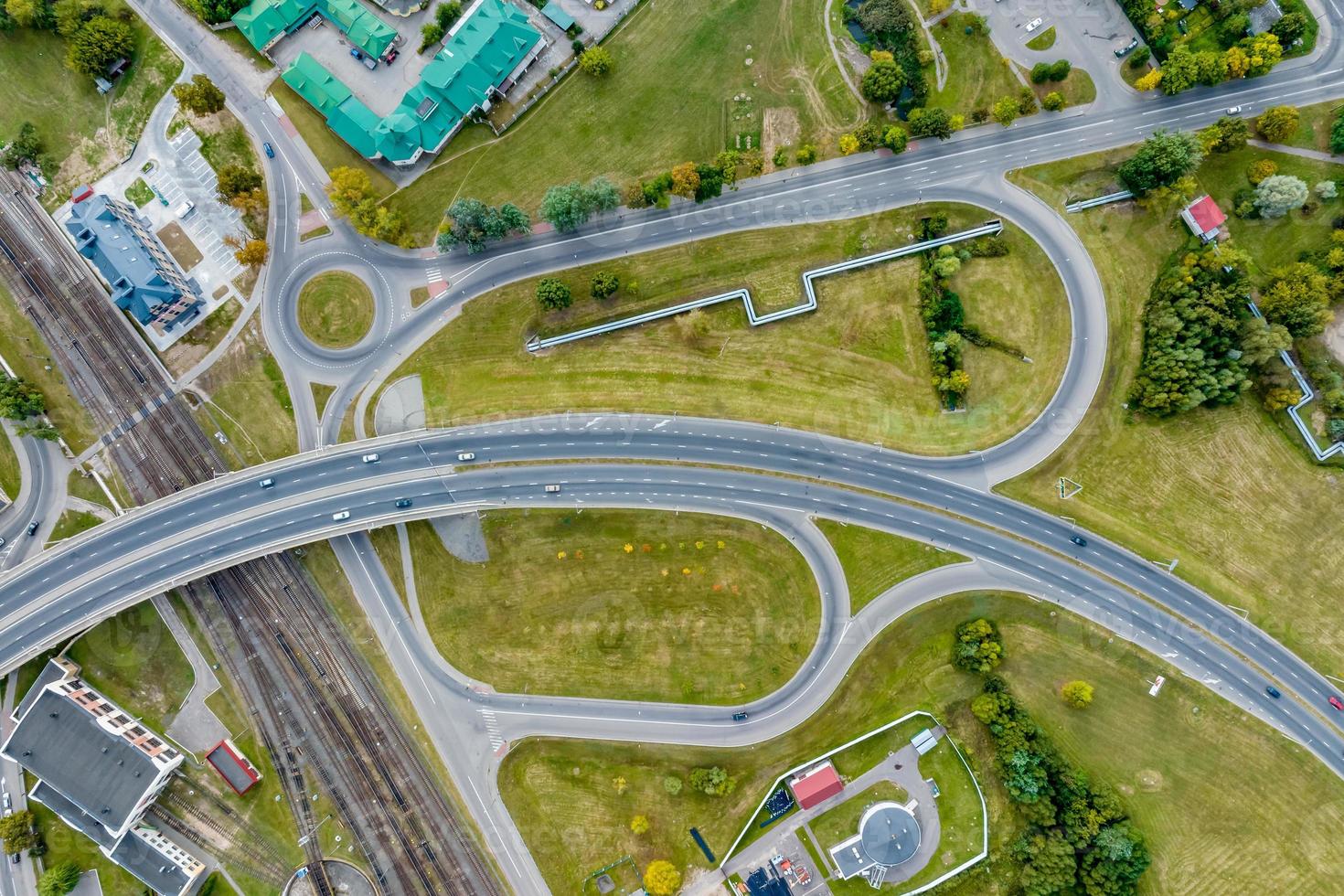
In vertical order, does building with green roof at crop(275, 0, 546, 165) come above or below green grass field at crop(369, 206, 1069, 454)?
above

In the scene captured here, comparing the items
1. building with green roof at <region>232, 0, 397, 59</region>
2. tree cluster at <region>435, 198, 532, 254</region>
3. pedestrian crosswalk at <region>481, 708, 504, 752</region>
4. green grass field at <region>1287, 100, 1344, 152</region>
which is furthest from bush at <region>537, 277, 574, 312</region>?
green grass field at <region>1287, 100, 1344, 152</region>

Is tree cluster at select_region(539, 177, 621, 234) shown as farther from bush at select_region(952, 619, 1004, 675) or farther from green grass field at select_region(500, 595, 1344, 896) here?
bush at select_region(952, 619, 1004, 675)

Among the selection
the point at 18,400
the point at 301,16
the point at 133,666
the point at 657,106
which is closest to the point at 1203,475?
the point at 657,106

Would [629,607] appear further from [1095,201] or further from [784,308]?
[1095,201]

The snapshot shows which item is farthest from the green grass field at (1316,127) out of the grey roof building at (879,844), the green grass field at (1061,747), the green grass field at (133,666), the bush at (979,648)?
the green grass field at (133,666)

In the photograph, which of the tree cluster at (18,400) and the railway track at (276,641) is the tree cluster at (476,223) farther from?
the tree cluster at (18,400)

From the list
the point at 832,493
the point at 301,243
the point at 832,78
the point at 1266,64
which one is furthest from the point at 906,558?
the point at 301,243

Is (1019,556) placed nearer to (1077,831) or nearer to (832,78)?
(1077,831)
